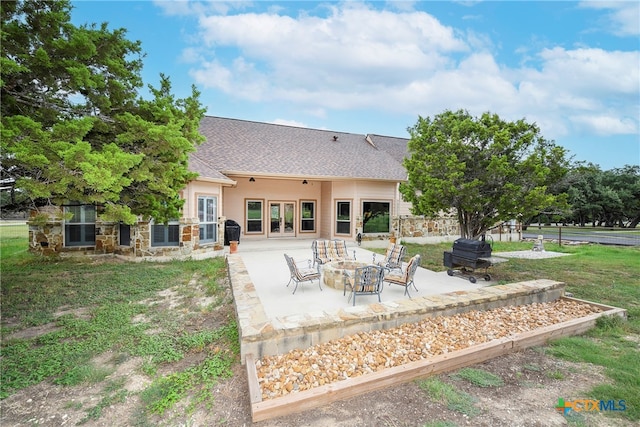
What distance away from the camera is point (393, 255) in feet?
27.9

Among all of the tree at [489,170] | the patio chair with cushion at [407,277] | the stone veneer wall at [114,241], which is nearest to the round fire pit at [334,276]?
the patio chair with cushion at [407,277]

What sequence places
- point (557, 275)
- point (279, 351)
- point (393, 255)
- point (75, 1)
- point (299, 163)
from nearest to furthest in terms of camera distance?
point (279, 351)
point (75, 1)
point (393, 255)
point (557, 275)
point (299, 163)

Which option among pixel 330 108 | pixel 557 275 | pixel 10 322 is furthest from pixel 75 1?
pixel 330 108

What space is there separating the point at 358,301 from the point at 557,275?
7.35 meters

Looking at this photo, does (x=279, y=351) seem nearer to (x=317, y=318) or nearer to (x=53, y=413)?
(x=317, y=318)

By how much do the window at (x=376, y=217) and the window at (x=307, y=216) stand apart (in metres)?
3.31

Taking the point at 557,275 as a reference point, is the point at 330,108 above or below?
above

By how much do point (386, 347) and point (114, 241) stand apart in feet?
36.2

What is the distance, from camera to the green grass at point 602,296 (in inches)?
144

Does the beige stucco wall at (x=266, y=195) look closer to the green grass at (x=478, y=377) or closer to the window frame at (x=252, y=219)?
the window frame at (x=252, y=219)

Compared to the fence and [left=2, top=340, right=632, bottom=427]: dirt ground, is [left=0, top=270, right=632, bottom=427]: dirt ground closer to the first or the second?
[left=2, top=340, right=632, bottom=427]: dirt ground

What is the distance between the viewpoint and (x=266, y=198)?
16.3 m

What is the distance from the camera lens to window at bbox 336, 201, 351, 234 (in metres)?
15.6

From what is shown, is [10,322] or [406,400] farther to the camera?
[10,322]
